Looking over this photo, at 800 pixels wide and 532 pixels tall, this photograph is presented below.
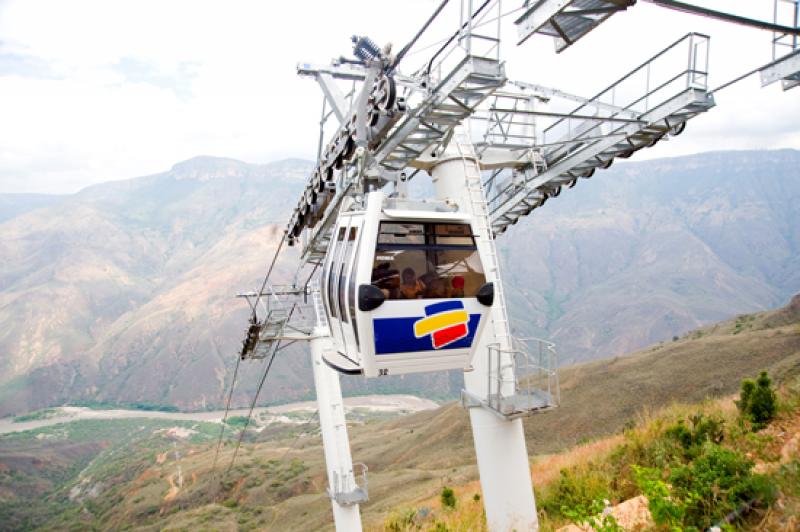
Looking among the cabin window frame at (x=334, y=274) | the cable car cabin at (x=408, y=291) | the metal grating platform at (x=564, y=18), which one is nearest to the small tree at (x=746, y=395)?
the cable car cabin at (x=408, y=291)

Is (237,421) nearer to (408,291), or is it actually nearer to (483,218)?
(483,218)

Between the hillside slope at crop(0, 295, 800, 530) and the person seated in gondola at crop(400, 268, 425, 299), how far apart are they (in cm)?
1301

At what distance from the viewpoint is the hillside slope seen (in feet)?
79.8

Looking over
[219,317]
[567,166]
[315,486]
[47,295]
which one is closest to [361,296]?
[567,166]

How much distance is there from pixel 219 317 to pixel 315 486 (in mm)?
138413

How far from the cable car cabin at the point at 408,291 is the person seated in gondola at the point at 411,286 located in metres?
0.01

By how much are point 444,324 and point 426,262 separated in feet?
2.37

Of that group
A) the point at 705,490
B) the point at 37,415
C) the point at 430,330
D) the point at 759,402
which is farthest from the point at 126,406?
the point at 705,490

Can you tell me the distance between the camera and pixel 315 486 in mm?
35438

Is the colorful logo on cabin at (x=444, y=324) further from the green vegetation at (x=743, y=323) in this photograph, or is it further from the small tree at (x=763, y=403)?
the green vegetation at (x=743, y=323)

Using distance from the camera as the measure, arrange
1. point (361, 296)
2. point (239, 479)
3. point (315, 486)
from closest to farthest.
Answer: point (361, 296) < point (315, 486) < point (239, 479)

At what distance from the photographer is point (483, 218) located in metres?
8.56

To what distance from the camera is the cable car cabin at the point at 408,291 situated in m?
5.27

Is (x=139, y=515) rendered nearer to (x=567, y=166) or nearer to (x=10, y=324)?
(x=567, y=166)
